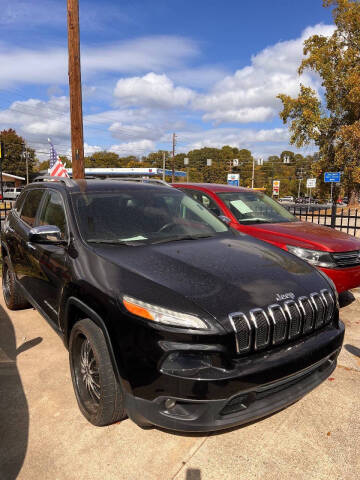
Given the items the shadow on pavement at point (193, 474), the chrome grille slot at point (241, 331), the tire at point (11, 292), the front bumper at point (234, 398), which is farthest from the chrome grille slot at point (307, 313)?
the tire at point (11, 292)

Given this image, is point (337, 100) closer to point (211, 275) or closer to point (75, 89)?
point (75, 89)

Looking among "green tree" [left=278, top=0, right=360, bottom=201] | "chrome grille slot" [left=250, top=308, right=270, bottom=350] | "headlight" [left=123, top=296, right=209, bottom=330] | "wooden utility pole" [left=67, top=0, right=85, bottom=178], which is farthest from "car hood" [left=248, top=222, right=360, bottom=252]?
"green tree" [left=278, top=0, right=360, bottom=201]

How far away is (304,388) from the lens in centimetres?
235

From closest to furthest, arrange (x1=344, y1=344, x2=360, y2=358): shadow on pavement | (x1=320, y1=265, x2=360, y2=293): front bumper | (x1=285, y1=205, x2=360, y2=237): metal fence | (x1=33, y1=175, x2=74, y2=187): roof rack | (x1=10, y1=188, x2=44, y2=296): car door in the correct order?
(x1=33, y1=175, x2=74, y2=187): roof rack, (x1=344, y1=344, x2=360, y2=358): shadow on pavement, (x1=10, y1=188, x2=44, y2=296): car door, (x1=320, y1=265, x2=360, y2=293): front bumper, (x1=285, y1=205, x2=360, y2=237): metal fence

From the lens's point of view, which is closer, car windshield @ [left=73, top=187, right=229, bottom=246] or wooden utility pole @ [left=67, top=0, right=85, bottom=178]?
A: car windshield @ [left=73, top=187, right=229, bottom=246]

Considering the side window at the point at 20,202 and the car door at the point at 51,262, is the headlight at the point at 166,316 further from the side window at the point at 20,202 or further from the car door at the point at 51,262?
the side window at the point at 20,202

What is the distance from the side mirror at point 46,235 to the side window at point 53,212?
8 cm

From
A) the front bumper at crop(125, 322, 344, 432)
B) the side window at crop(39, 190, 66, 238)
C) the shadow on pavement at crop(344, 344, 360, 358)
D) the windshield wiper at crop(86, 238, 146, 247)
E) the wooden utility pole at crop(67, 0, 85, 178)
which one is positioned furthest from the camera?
the wooden utility pole at crop(67, 0, 85, 178)

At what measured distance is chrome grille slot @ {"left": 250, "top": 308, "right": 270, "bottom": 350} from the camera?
2.12 m

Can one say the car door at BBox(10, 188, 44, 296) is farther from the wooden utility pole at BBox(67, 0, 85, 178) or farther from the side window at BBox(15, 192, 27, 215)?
the wooden utility pole at BBox(67, 0, 85, 178)

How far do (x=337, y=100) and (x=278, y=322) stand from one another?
26.0 m

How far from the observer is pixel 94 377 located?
253cm

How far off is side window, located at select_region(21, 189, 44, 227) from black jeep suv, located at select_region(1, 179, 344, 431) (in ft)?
2.21

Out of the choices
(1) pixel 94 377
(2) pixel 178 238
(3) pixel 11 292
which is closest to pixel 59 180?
(2) pixel 178 238
